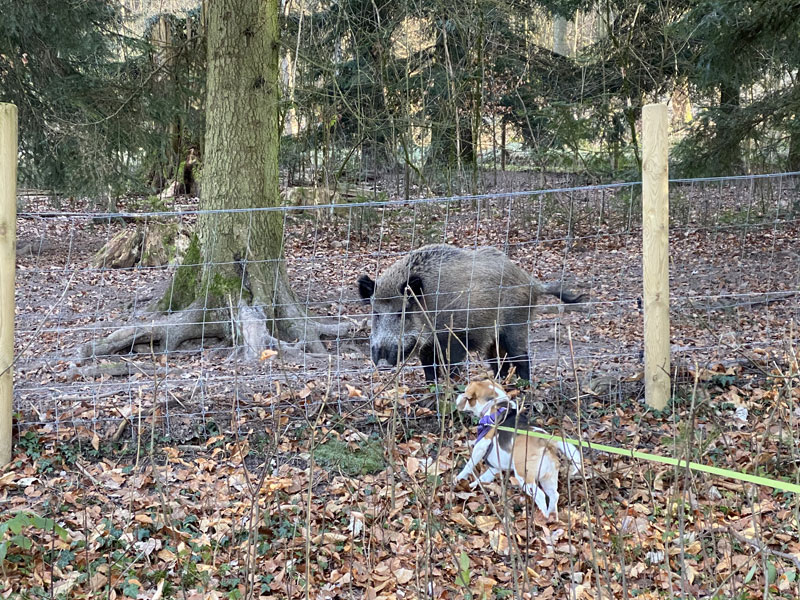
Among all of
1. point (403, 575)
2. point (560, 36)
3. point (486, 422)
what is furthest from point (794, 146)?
point (560, 36)

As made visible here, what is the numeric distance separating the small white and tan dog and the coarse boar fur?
161 cm

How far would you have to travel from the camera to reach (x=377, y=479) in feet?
15.4

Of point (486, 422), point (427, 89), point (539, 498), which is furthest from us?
point (427, 89)

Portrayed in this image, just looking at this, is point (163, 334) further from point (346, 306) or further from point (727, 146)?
point (727, 146)

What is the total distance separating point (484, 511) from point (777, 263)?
8.32 meters

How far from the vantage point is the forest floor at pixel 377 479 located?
334 centimetres

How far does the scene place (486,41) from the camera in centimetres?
1526

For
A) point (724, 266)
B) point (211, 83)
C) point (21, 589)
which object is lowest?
point (21, 589)

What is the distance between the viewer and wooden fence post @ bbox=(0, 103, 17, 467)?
188 inches

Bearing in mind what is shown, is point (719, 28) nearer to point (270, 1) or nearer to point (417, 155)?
point (270, 1)

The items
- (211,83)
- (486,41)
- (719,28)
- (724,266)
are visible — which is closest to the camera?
(211,83)

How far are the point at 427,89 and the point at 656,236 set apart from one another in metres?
10.7

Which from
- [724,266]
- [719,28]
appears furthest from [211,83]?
[724,266]

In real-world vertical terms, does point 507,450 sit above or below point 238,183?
below
